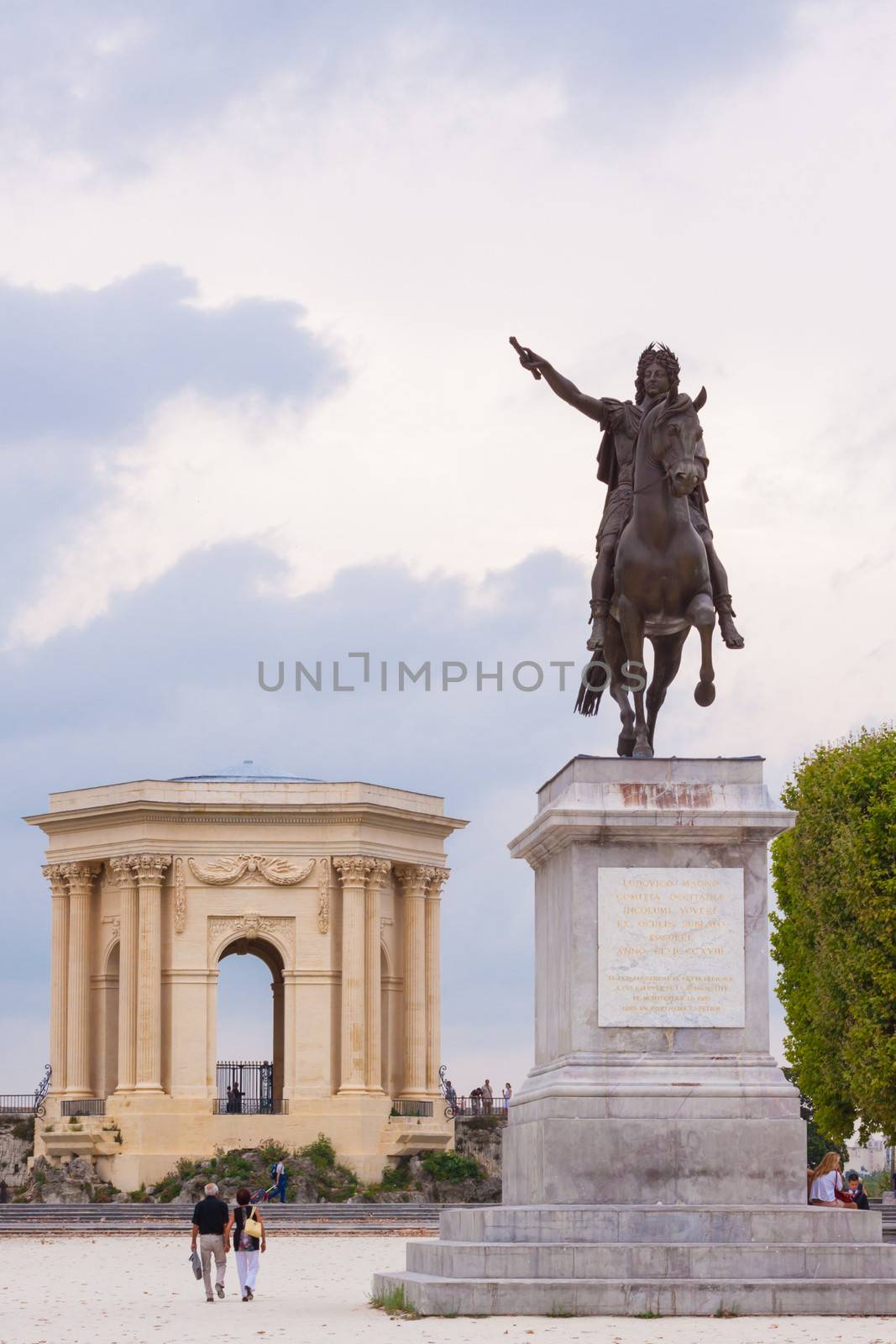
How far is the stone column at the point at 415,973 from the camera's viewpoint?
2458 inches

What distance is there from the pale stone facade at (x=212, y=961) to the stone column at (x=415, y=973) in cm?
7

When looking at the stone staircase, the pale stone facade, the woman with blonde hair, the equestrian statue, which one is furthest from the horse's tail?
the pale stone facade

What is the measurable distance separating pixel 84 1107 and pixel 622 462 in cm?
4315

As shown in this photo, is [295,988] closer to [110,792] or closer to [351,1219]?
[110,792]

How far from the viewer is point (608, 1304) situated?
56.5 ft

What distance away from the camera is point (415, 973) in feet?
207

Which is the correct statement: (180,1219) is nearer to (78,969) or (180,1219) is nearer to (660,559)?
(78,969)

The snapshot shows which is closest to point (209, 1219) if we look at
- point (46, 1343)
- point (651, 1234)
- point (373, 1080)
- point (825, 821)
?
point (46, 1343)

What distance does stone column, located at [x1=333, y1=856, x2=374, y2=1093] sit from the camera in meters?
59.4

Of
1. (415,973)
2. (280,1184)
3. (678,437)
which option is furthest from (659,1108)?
(415,973)

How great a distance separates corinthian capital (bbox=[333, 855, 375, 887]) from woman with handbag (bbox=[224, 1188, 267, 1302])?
109 feet

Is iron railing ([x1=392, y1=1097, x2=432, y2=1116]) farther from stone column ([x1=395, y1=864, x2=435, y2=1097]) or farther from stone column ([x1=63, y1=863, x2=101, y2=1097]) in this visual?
stone column ([x1=63, y1=863, x2=101, y2=1097])

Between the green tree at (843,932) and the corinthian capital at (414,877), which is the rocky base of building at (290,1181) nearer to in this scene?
the corinthian capital at (414,877)

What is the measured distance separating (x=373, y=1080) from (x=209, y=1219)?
1340 inches
